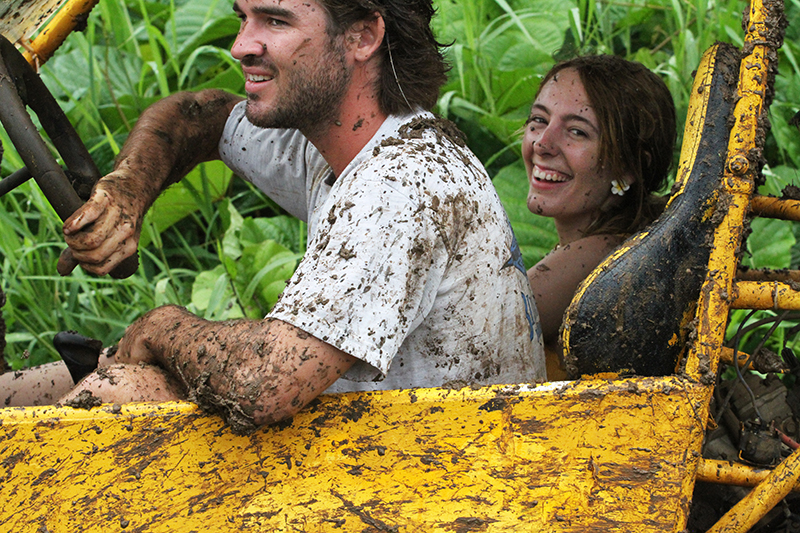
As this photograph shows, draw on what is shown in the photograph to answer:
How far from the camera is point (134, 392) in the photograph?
56.4 inches

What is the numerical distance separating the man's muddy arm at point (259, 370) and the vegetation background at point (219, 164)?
56.0 inches

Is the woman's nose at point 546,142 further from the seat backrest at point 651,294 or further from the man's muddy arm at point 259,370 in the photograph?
the man's muddy arm at point 259,370

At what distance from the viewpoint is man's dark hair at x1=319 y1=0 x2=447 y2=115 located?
5.01 ft

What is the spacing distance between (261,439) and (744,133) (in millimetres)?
942

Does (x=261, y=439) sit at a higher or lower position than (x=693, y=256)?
lower

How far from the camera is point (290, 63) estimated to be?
4.92 feet

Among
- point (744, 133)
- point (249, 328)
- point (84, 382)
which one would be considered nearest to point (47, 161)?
point (84, 382)

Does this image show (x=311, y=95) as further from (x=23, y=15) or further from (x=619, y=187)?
(x=619, y=187)

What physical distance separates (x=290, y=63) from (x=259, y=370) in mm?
589

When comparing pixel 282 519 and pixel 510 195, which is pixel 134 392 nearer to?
pixel 282 519

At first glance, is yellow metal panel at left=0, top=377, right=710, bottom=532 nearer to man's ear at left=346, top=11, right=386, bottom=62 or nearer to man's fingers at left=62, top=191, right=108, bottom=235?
man's fingers at left=62, top=191, right=108, bottom=235

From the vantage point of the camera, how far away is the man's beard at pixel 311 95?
1514mm

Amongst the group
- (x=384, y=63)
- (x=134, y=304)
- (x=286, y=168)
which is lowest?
(x=134, y=304)

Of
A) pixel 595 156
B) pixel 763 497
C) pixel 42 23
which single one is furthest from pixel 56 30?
pixel 763 497
